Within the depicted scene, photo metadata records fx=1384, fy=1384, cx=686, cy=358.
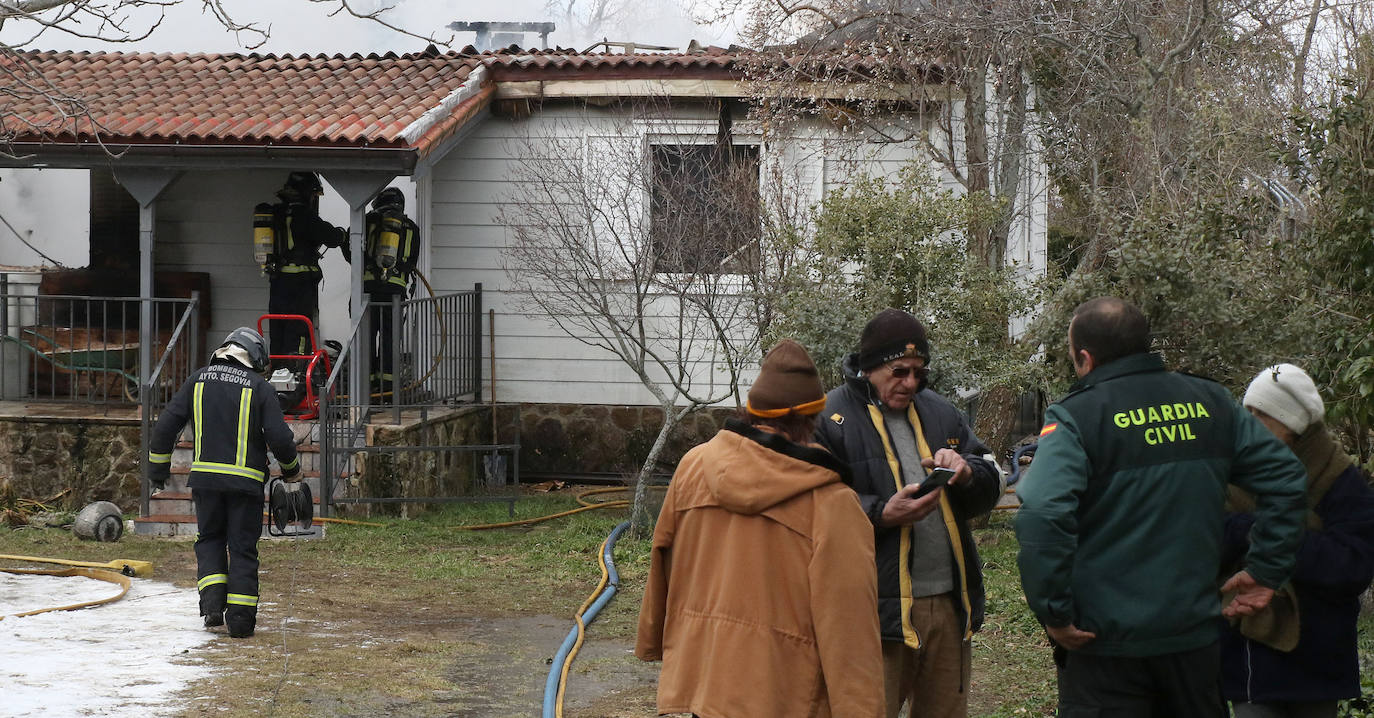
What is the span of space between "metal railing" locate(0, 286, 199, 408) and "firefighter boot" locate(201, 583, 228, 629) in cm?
560

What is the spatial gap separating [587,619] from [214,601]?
2022 mm

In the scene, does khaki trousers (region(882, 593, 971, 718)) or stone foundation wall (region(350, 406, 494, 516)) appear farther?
stone foundation wall (region(350, 406, 494, 516))

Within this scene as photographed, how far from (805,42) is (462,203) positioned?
3933 mm

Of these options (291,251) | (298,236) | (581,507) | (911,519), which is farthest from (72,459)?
(911,519)

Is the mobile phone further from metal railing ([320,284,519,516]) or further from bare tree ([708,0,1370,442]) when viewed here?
metal railing ([320,284,519,516])

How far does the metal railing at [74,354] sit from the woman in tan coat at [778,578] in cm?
1011

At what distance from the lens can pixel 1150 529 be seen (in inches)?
143

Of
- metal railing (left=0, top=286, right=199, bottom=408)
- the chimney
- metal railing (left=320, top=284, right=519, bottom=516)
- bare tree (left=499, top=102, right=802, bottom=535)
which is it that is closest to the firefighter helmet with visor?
metal railing (left=320, top=284, right=519, bottom=516)

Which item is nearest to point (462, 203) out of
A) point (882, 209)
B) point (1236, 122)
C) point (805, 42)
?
point (805, 42)

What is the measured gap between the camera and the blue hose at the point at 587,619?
5.95 meters

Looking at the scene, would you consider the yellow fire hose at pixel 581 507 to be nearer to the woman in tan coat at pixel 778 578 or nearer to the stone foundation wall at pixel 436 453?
the stone foundation wall at pixel 436 453

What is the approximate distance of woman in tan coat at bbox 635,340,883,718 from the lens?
347 cm

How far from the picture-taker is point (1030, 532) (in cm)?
357

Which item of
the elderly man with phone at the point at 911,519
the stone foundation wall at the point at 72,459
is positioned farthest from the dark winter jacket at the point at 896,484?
the stone foundation wall at the point at 72,459
